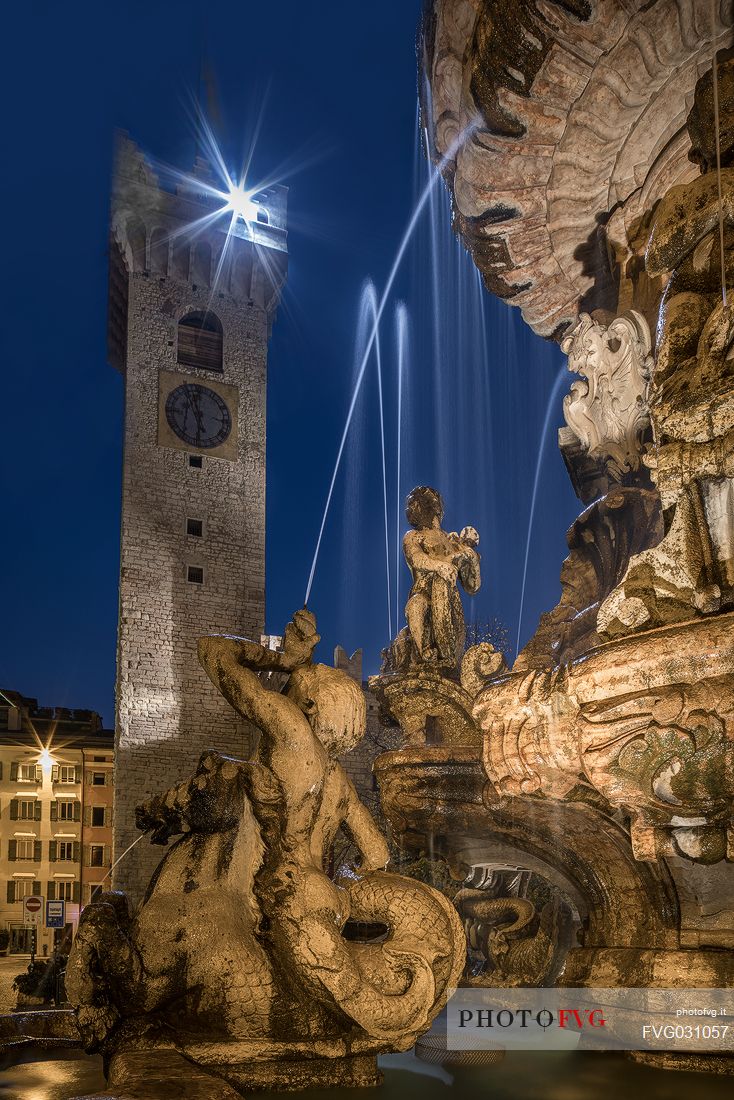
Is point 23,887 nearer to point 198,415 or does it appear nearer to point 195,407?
point 198,415

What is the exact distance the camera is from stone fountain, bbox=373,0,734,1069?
3490mm

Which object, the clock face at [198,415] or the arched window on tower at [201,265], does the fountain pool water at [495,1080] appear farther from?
the arched window on tower at [201,265]

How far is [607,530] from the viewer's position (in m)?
5.62

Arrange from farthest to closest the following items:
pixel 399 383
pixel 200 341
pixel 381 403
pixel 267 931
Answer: pixel 381 403 < pixel 399 383 < pixel 200 341 < pixel 267 931

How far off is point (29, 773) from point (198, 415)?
50.4ft

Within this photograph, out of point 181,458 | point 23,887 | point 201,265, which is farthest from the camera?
point 23,887

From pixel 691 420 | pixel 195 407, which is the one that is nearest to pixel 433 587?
pixel 691 420

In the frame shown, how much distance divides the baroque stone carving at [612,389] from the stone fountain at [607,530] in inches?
0.6

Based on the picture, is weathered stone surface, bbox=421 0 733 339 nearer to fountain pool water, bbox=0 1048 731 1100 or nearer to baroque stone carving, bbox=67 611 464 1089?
baroque stone carving, bbox=67 611 464 1089

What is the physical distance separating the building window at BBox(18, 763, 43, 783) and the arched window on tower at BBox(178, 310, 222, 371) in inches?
634

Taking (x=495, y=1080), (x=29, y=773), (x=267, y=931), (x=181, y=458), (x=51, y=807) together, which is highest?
(x=181, y=458)

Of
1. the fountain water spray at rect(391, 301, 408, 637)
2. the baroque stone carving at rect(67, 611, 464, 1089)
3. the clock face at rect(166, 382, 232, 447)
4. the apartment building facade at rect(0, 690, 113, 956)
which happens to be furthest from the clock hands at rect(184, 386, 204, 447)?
the baroque stone carving at rect(67, 611, 464, 1089)

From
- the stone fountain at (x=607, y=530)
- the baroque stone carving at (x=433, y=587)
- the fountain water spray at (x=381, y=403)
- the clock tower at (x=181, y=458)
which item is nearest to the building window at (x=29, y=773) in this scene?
the clock tower at (x=181, y=458)

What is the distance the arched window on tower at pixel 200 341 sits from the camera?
3306cm
